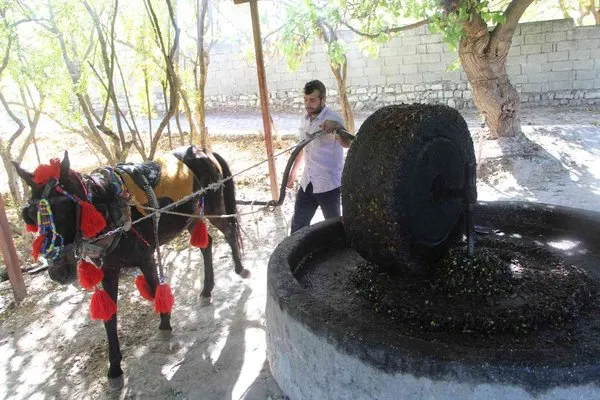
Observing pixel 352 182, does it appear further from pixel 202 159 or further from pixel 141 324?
pixel 141 324

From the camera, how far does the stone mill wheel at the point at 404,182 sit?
234 cm

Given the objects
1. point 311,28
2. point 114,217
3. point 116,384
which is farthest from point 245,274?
point 311,28

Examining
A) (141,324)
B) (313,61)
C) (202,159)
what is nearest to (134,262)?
(141,324)

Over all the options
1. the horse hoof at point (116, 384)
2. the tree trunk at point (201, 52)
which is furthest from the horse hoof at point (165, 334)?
the tree trunk at point (201, 52)

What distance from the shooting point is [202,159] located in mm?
4457

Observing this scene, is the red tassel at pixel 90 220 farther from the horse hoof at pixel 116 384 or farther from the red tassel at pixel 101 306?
the horse hoof at pixel 116 384

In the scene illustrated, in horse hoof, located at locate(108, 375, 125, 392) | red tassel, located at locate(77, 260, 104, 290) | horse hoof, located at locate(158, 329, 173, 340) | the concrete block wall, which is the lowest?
horse hoof, located at locate(108, 375, 125, 392)

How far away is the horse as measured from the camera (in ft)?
9.56

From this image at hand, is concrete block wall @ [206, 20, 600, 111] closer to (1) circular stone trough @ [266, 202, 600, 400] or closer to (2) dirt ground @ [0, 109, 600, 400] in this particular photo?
(2) dirt ground @ [0, 109, 600, 400]

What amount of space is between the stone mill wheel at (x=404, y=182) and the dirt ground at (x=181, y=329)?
1.16 metres

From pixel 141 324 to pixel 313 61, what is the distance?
11.2 meters

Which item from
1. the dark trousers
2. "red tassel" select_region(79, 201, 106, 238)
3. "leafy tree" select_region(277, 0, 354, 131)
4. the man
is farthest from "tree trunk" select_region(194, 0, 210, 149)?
"red tassel" select_region(79, 201, 106, 238)

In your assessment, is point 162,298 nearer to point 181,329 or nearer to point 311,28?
point 181,329

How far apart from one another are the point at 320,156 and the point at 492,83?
4921 millimetres
